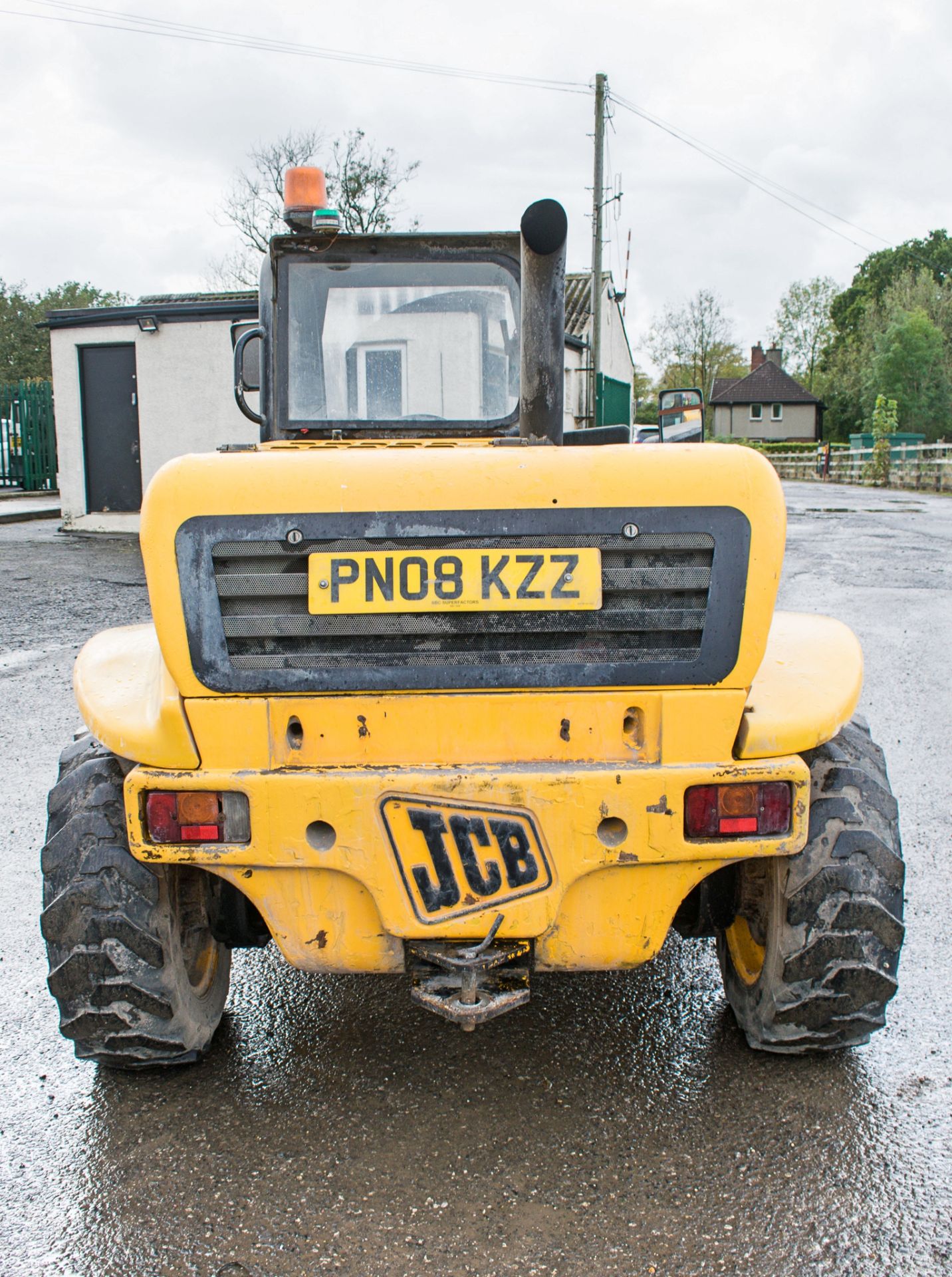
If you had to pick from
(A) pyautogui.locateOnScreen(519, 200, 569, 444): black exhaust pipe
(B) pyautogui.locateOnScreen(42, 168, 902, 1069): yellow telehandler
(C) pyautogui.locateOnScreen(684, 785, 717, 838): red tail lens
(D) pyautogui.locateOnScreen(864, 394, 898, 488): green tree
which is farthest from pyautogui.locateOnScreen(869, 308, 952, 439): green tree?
(C) pyautogui.locateOnScreen(684, 785, 717, 838): red tail lens

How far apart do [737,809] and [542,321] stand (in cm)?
130

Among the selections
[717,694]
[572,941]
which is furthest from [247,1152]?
[717,694]

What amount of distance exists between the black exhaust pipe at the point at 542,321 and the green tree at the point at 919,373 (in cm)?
5405

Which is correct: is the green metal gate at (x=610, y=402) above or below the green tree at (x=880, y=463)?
above

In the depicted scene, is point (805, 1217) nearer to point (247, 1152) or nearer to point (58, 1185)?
point (247, 1152)

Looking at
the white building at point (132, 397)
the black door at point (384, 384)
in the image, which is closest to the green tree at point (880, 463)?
the white building at point (132, 397)

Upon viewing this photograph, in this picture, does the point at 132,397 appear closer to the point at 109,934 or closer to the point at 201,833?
the point at 109,934

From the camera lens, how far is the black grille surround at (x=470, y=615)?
2.49 m

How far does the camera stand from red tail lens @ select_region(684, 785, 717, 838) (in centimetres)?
254

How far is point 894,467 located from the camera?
37.0 meters

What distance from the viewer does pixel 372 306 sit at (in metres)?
3.71

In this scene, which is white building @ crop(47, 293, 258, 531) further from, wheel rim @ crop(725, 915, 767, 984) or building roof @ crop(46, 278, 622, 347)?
wheel rim @ crop(725, 915, 767, 984)

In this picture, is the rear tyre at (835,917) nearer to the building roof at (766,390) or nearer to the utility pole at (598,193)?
the utility pole at (598,193)

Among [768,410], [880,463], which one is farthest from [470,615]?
[768,410]
